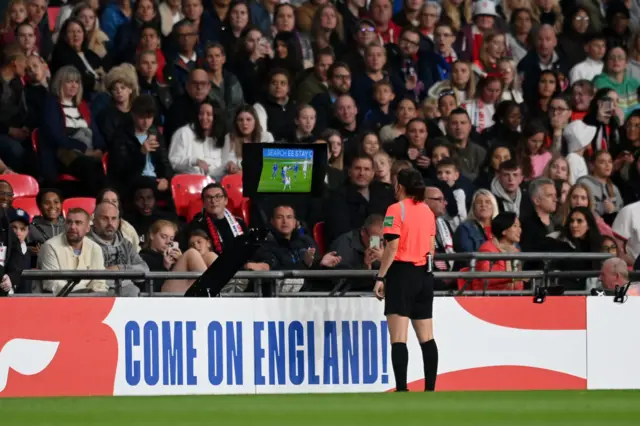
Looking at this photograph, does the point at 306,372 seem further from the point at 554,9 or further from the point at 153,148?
the point at 554,9

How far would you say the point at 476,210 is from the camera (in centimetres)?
1562

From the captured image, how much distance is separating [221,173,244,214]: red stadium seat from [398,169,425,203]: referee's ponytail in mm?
4196

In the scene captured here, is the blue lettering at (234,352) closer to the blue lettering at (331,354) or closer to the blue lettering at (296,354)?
the blue lettering at (296,354)

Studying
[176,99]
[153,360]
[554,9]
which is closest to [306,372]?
[153,360]

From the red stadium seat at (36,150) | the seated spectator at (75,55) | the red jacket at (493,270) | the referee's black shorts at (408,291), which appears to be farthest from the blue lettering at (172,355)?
the seated spectator at (75,55)

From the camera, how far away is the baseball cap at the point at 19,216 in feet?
44.7

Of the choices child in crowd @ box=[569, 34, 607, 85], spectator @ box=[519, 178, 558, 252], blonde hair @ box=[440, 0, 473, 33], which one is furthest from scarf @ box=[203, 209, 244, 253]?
child in crowd @ box=[569, 34, 607, 85]

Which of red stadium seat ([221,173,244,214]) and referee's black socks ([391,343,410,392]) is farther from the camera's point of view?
red stadium seat ([221,173,244,214])

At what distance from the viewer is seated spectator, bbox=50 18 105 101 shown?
16.3 meters

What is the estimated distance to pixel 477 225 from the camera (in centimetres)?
1552

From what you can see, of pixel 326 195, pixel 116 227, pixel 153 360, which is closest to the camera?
pixel 153 360

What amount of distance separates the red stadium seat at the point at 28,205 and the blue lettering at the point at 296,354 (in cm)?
325

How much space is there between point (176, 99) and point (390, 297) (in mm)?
5435

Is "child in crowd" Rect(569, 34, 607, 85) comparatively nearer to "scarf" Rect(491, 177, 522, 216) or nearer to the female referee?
"scarf" Rect(491, 177, 522, 216)
